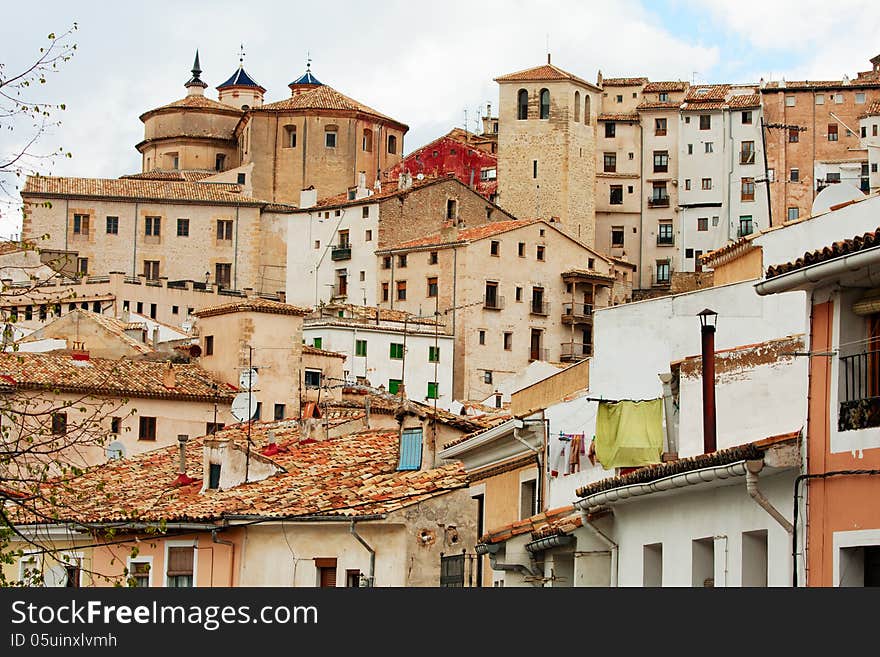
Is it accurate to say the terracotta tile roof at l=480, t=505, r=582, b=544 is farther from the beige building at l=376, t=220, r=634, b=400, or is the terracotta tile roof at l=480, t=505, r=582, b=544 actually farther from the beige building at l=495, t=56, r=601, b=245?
the beige building at l=495, t=56, r=601, b=245

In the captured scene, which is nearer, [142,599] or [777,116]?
[142,599]

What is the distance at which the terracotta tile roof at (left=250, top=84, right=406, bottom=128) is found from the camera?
114m

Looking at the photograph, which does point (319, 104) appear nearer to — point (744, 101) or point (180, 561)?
point (744, 101)

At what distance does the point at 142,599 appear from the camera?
54.1 ft

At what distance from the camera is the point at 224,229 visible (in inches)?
4168

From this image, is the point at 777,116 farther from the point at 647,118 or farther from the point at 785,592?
the point at 785,592

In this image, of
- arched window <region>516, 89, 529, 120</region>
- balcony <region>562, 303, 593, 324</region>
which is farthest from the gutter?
arched window <region>516, 89, 529, 120</region>

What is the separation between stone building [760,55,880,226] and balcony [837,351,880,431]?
315 ft

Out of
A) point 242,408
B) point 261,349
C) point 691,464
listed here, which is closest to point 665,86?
point 261,349

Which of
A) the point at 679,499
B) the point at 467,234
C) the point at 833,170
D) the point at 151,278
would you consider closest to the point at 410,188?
the point at 467,234

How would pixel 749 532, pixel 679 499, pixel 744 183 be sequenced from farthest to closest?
1. pixel 744 183
2. pixel 679 499
3. pixel 749 532

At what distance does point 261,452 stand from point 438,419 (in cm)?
596

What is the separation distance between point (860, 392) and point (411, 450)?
63.4 ft

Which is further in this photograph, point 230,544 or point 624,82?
point 624,82
